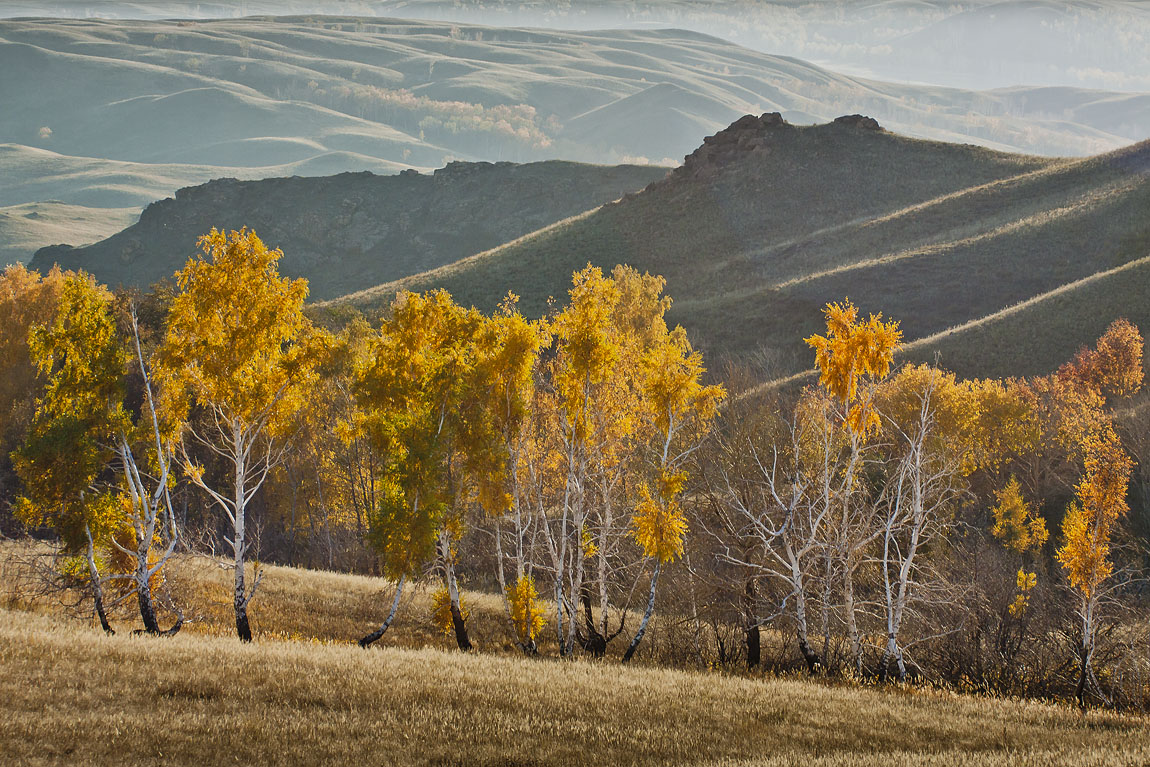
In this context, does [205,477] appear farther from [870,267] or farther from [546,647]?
[870,267]

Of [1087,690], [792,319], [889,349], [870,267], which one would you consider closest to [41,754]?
[889,349]

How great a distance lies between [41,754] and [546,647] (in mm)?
15523

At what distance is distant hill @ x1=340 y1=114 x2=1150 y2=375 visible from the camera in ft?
219

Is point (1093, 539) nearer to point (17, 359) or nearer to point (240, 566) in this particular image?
point (240, 566)

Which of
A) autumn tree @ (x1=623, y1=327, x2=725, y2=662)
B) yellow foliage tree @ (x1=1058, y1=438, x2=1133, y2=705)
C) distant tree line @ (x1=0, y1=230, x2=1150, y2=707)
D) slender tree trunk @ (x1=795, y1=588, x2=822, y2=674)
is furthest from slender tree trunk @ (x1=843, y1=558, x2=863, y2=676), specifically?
yellow foliage tree @ (x1=1058, y1=438, x2=1133, y2=705)

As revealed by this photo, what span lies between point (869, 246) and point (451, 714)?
90951 mm

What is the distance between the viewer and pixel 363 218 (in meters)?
157

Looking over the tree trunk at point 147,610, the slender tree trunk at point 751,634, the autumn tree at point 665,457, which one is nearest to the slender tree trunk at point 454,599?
the autumn tree at point 665,457

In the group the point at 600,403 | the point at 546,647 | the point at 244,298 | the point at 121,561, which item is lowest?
the point at 546,647

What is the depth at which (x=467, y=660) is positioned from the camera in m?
19.2

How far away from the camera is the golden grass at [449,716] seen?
1230cm

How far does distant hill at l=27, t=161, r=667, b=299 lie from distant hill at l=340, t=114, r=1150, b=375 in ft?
110

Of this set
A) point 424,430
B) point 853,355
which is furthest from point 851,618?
point 424,430

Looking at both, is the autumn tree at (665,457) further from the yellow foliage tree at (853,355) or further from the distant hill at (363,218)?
the distant hill at (363,218)
